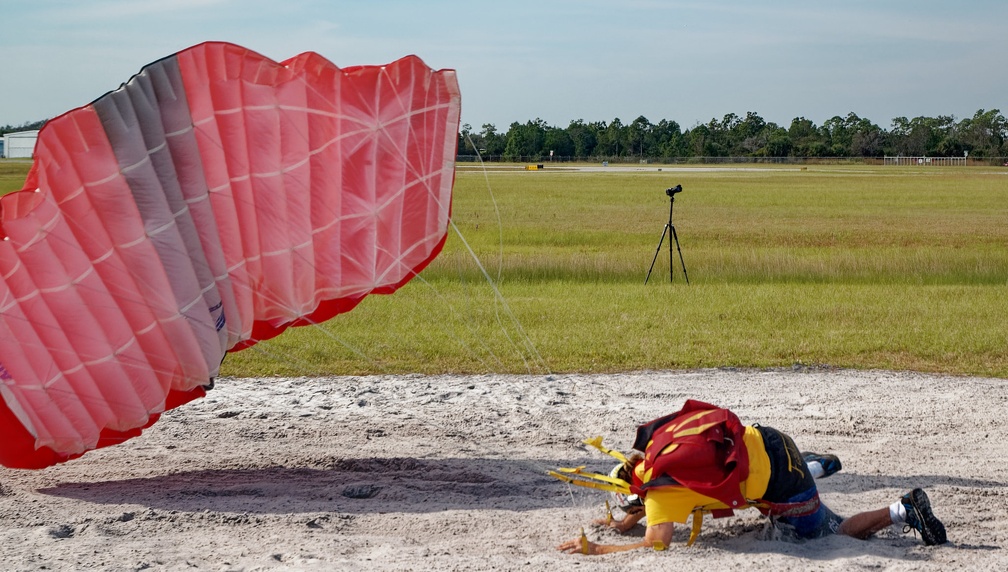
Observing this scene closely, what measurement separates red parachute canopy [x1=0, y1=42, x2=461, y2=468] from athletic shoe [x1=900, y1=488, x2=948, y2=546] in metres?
3.40

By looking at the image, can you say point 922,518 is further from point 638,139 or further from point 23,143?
point 638,139

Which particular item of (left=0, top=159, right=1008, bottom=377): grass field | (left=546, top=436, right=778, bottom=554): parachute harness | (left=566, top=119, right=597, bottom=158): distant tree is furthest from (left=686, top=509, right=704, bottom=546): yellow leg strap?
(left=566, top=119, right=597, bottom=158): distant tree

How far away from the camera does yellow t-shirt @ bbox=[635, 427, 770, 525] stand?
4.96 m

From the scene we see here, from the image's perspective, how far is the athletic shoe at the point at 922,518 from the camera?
5.17 m

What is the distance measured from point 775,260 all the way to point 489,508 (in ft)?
43.6

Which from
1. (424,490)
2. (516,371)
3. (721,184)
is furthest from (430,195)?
(721,184)

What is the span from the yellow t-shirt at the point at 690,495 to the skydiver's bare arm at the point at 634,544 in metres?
0.05

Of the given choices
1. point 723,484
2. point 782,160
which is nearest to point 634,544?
point 723,484

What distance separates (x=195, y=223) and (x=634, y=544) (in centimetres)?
310

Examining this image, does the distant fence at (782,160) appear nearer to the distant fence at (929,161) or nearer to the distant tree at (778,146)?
the distant fence at (929,161)

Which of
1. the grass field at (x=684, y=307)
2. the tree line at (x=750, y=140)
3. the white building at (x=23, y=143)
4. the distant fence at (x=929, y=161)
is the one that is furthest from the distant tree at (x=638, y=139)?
the white building at (x=23, y=143)

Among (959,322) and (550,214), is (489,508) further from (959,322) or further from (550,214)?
(550,214)

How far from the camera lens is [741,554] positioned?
199 inches

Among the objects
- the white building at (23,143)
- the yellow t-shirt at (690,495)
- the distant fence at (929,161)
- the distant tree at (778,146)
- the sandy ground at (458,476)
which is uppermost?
the distant tree at (778,146)
